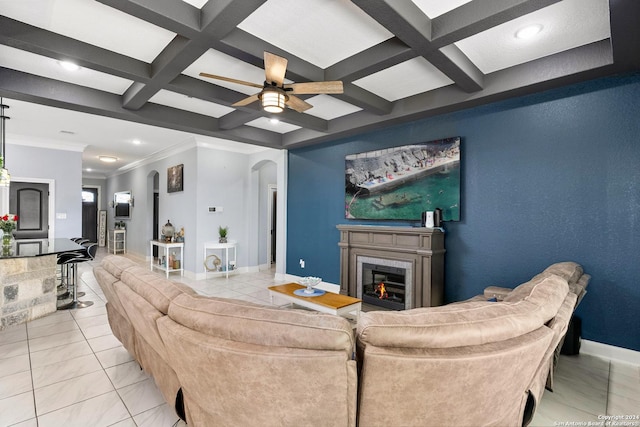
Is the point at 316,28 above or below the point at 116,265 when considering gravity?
above

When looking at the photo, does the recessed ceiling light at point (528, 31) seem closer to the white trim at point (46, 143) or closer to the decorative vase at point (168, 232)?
the decorative vase at point (168, 232)

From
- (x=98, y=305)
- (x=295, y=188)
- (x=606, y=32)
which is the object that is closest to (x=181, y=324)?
(x=606, y=32)

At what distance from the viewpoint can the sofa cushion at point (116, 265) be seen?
238cm

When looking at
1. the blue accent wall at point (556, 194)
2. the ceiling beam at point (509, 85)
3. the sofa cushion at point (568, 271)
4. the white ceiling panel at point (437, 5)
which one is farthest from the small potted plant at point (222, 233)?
the sofa cushion at point (568, 271)

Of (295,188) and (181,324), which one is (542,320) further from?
(295,188)

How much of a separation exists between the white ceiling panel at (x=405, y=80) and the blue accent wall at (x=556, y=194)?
58 cm

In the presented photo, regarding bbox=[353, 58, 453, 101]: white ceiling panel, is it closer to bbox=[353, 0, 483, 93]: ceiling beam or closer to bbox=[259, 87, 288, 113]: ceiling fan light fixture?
bbox=[353, 0, 483, 93]: ceiling beam

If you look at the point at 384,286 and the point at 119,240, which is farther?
the point at 119,240

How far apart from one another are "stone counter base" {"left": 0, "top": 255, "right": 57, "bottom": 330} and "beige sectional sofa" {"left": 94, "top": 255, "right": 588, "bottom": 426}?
3627mm

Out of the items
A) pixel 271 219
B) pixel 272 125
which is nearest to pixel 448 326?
pixel 272 125

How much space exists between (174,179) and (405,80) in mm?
5524

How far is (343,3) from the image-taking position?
7.41ft

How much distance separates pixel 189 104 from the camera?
432cm

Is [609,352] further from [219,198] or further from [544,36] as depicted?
[219,198]
